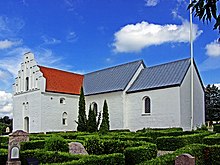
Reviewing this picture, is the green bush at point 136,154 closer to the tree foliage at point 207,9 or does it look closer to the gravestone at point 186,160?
the gravestone at point 186,160

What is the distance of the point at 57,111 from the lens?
2880 cm

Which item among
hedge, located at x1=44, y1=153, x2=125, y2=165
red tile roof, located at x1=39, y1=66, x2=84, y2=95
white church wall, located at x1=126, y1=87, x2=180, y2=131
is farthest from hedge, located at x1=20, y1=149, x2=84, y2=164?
red tile roof, located at x1=39, y1=66, x2=84, y2=95

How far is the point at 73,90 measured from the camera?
101ft

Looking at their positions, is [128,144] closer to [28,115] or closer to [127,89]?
[127,89]

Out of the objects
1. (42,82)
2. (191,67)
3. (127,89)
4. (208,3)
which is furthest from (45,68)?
(208,3)

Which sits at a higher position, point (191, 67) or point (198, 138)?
point (191, 67)

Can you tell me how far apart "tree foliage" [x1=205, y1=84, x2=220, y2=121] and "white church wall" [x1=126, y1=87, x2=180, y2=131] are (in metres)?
23.6

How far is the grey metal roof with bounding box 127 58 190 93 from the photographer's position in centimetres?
2391

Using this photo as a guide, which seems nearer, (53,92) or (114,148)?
(114,148)

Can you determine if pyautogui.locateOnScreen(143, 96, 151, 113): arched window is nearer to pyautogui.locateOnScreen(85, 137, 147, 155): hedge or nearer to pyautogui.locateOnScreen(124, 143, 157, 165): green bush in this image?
pyautogui.locateOnScreen(85, 137, 147, 155): hedge

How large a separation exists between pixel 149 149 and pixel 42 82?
20.3m

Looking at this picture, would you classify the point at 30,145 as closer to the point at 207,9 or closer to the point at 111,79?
the point at 207,9

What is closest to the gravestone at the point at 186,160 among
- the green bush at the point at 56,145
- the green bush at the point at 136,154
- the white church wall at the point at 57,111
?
the green bush at the point at 136,154

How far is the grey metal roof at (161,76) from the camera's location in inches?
941
